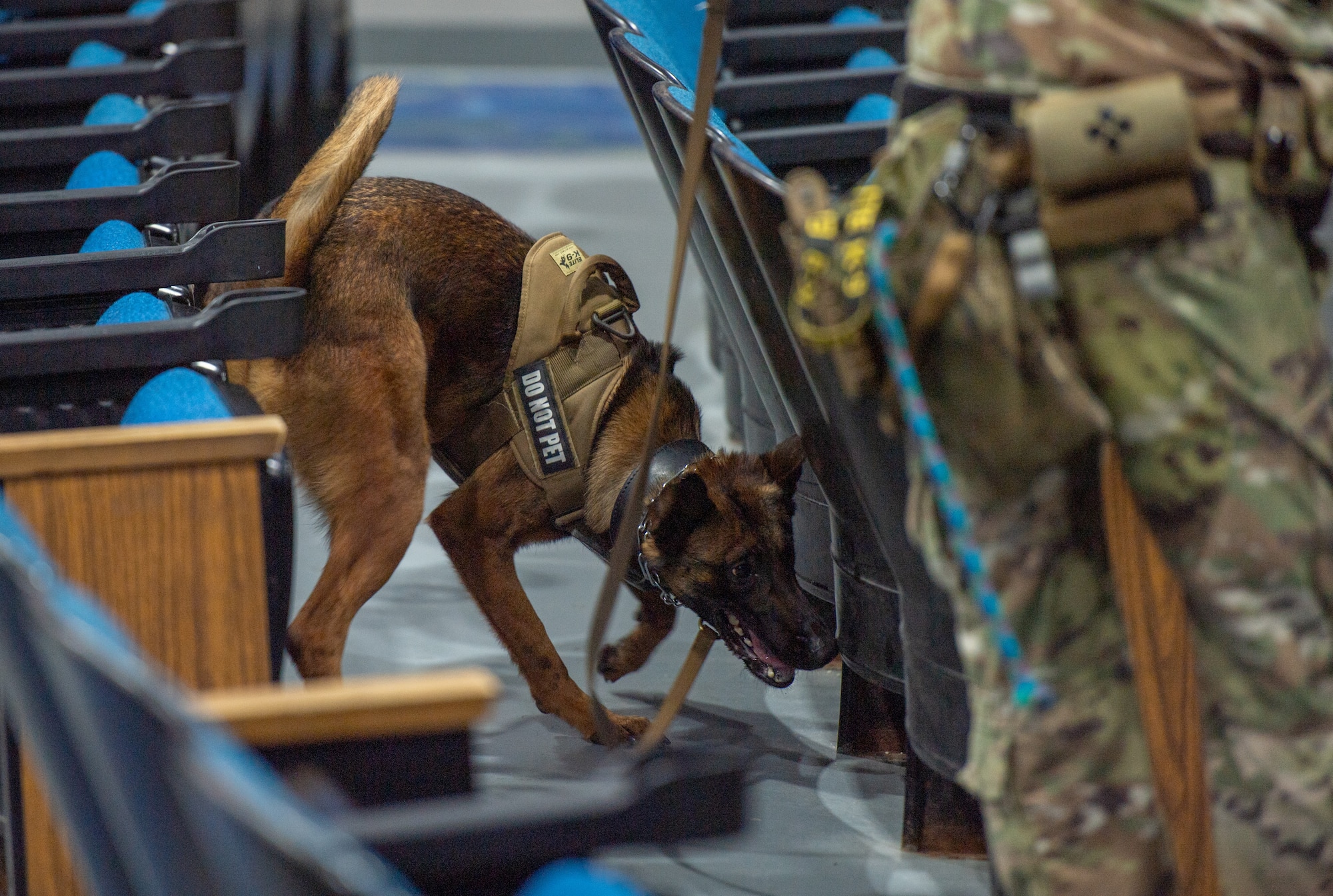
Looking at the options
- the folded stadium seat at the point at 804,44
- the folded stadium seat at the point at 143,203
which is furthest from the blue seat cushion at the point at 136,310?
the folded stadium seat at the point at 804,44

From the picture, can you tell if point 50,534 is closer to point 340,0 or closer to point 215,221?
point 215,221

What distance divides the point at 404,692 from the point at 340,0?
830cm

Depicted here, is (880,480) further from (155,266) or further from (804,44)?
(804,44)

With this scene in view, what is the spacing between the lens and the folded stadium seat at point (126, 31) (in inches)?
160

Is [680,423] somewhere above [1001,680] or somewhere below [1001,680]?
below

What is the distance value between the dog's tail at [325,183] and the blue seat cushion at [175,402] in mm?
718

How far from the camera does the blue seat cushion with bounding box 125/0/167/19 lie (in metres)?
4.24

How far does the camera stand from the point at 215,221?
2.85m

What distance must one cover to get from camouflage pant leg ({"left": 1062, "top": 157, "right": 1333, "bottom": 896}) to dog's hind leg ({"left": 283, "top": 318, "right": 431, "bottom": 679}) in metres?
1.76

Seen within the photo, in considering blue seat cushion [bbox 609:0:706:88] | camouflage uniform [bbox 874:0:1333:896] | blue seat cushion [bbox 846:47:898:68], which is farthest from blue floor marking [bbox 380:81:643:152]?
camouflage uniform [bbox 874:0:1333:896]

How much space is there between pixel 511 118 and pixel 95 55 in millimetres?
7560

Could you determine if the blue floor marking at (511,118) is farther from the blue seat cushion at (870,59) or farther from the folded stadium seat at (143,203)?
the folded stadium seat at (143,203)

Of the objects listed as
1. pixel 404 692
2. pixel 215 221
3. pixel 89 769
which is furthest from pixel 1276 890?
pixel 215 221

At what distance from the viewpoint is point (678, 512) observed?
9.87 ft
